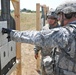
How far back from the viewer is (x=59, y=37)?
6.77 ft

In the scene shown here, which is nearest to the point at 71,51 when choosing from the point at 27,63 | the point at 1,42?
the point at 1,42

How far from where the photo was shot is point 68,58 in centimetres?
229


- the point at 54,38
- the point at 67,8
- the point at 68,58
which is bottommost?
the point at 68,58

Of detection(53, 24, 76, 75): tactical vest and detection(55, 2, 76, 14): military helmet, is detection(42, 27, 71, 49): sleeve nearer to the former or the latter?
detection(53, 24, 76, 75): tactical vest

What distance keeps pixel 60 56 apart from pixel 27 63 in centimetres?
503

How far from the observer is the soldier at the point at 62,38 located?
209 cm

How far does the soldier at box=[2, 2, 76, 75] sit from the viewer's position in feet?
6.85

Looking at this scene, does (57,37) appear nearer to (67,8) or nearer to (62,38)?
(62,38)

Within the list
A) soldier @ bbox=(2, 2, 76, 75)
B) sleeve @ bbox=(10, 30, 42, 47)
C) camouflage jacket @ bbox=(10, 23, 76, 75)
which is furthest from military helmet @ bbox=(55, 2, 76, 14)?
sleeve @ bbox=(10, 30, 42, 47)

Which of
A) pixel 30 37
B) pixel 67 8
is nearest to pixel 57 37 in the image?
pixel 30 37

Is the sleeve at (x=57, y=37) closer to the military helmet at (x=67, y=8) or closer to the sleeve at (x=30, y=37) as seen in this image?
the sleeve at (x=30, y=37)

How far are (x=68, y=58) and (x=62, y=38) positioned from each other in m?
0.31

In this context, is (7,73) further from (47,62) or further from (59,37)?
(59,37)

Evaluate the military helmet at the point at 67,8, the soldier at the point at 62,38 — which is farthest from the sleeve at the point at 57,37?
the military helmet at the point at 67,8
